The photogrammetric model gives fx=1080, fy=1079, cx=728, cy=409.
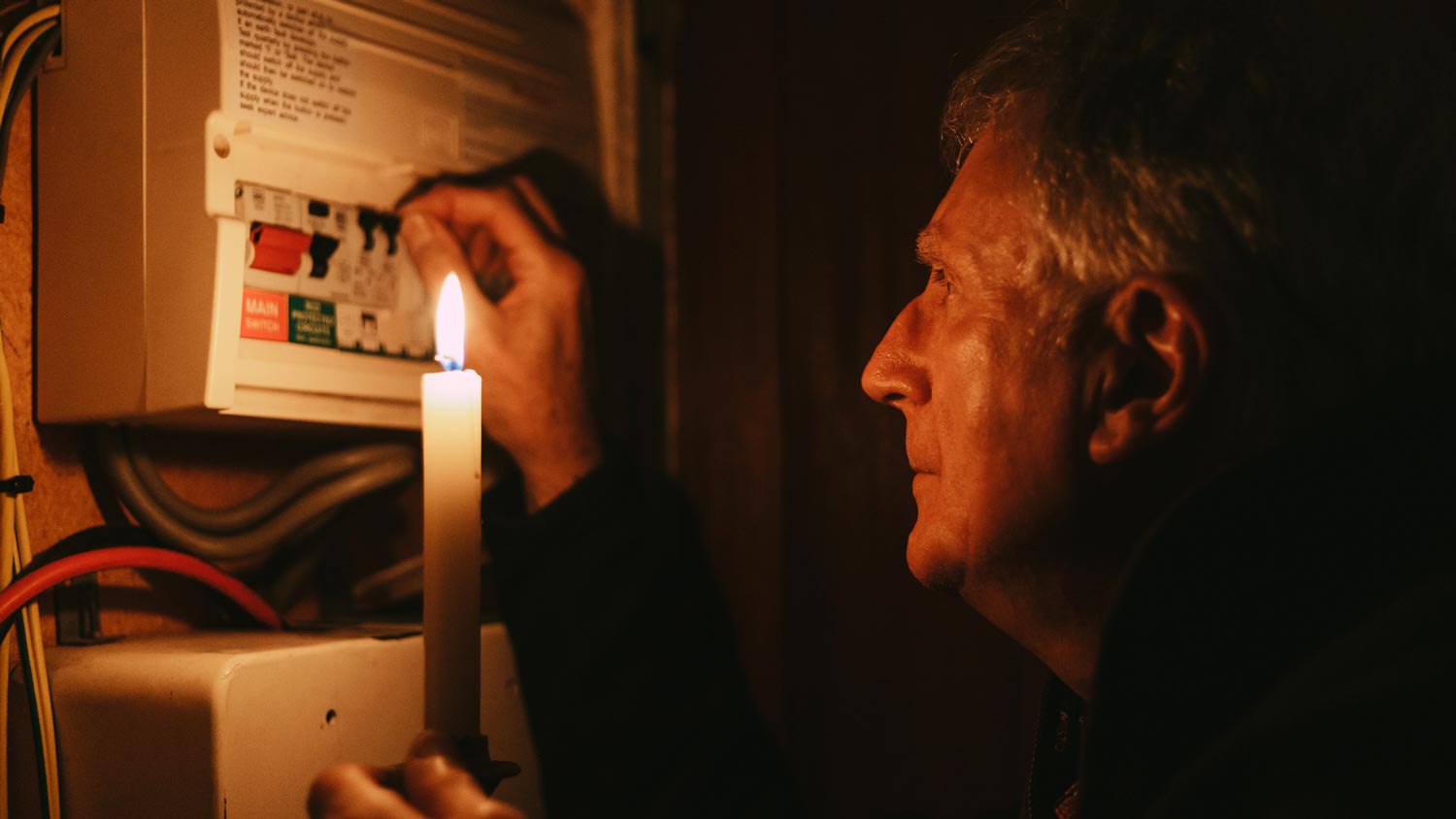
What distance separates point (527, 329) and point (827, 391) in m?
0.36

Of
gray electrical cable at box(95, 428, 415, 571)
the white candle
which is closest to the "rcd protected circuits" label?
gray electrical cable at box(95, 428, 415, 571)

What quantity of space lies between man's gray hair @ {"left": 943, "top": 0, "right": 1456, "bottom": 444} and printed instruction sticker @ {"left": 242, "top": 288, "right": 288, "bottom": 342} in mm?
626

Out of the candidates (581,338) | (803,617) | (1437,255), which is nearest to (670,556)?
(803,617)

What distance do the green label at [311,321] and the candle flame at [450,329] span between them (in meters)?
0.32

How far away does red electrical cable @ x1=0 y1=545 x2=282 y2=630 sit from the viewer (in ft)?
2.51

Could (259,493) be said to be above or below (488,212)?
below

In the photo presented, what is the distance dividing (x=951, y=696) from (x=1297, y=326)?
2.11ft

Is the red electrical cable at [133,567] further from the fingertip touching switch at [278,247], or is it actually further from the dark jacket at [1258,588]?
the dark jacket at [1258,588]

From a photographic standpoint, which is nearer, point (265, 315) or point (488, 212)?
point (265, 315)

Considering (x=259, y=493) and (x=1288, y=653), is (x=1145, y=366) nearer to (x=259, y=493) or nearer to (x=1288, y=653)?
(x=1288, y=653)

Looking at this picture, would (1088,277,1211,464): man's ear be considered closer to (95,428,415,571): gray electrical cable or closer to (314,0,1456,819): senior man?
(314,0,1456,819): senior man

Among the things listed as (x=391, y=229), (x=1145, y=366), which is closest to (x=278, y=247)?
(x=391, y=229)

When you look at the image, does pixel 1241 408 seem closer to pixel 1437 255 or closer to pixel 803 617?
pixel 1437 255

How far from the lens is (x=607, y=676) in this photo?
1070 mm
